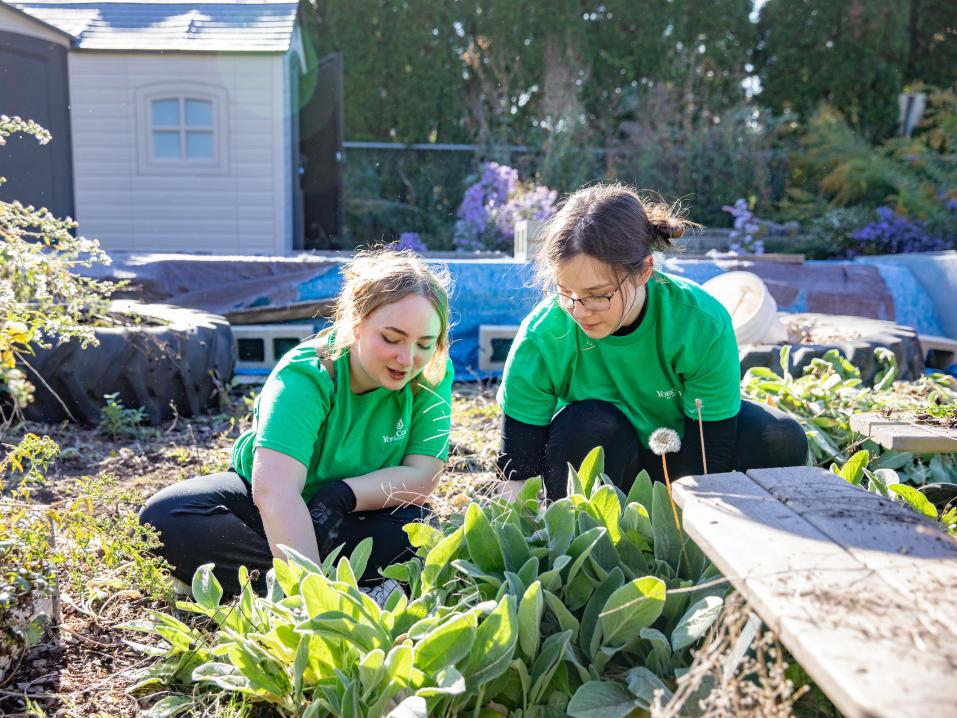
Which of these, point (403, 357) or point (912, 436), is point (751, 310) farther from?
point (403, 357)

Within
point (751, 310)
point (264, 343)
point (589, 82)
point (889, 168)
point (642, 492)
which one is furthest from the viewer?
point (589, 82)

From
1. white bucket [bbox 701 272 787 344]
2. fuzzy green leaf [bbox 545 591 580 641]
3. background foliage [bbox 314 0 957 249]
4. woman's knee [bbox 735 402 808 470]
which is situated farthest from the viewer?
background foliage [bbox 314 0 957 249]

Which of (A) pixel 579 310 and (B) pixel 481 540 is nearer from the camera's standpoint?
(B) pixel 481 540

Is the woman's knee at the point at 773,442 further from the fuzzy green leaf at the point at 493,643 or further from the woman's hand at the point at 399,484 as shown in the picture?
the fuzzy green leaf at the point at 493,643

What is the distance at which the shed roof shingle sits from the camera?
26.4 ft

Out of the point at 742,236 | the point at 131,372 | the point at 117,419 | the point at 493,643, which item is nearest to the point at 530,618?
the point at 493,643

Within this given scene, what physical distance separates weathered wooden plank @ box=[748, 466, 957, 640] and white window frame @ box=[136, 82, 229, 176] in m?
7.59

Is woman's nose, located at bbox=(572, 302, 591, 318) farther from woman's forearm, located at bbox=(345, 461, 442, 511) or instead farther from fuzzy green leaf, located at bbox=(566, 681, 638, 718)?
fuzzy green leaf, located at bbox=(566, 681, 638, 718)

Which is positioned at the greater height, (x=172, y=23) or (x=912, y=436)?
(x=172, y=23)

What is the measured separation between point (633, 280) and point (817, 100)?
10.8 metres

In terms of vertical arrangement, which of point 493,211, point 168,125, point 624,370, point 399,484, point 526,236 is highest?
point 168,125

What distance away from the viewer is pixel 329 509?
2.08 metres

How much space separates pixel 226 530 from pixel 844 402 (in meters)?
2.02

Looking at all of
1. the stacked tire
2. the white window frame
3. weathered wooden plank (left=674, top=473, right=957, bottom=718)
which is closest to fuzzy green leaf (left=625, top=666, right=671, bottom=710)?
weathered wooden plank (left=674, top=473, right=957, bottom=718)
